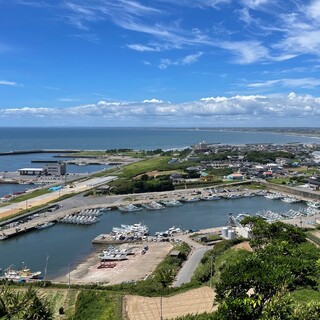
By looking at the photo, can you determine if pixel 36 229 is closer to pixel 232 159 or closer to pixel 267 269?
pixel 267 269

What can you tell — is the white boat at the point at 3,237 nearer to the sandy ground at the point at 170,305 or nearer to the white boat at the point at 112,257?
the white boat at the point at 112,257

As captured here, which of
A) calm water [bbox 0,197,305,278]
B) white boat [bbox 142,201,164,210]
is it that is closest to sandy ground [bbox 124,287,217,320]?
calm water [bbox 0,197,305,278]

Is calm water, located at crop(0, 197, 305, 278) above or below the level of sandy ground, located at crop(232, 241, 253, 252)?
below

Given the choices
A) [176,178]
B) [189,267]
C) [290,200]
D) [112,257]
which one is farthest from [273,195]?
[112,257]

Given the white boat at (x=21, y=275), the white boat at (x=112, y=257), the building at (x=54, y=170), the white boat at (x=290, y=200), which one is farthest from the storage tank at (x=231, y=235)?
the building at (x=54, y=170)

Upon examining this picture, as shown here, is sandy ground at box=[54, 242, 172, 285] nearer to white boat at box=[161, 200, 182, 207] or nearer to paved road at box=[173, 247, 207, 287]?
paved road at box=[173, 247, 207, 287]

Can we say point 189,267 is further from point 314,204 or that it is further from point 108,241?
point 314,204
